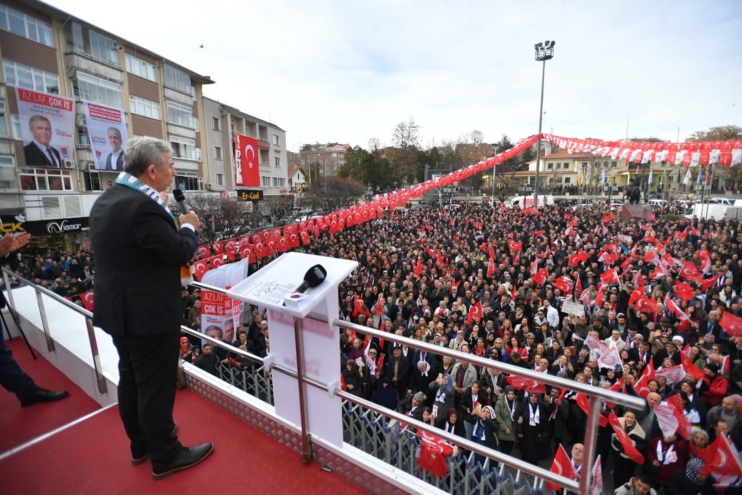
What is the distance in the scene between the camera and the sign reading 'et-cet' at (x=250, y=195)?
133ft

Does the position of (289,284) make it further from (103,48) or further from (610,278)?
(103,48)

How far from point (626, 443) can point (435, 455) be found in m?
2.69

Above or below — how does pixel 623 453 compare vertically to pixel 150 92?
below

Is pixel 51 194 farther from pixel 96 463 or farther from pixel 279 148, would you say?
pixel 279 148

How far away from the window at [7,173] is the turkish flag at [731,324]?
2937cm

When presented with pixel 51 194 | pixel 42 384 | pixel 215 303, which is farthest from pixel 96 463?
pixel 51 194

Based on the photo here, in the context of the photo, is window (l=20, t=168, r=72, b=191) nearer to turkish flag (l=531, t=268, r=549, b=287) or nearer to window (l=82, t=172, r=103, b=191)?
window (l=82, t=172, r=103, b=191)

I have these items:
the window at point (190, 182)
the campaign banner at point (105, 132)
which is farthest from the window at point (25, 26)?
the window at point (190, 182)

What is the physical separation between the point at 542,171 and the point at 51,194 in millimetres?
76565

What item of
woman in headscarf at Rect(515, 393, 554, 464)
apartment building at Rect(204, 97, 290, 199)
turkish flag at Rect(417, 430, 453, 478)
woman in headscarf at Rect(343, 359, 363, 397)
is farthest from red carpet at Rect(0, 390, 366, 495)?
apartment building at Rect(204, 97, 290, 199)

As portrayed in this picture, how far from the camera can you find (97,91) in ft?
83.0

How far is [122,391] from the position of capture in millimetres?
2357

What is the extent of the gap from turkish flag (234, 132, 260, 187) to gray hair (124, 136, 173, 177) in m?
39.8

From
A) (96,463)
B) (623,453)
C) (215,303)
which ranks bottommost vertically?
(623,453)
